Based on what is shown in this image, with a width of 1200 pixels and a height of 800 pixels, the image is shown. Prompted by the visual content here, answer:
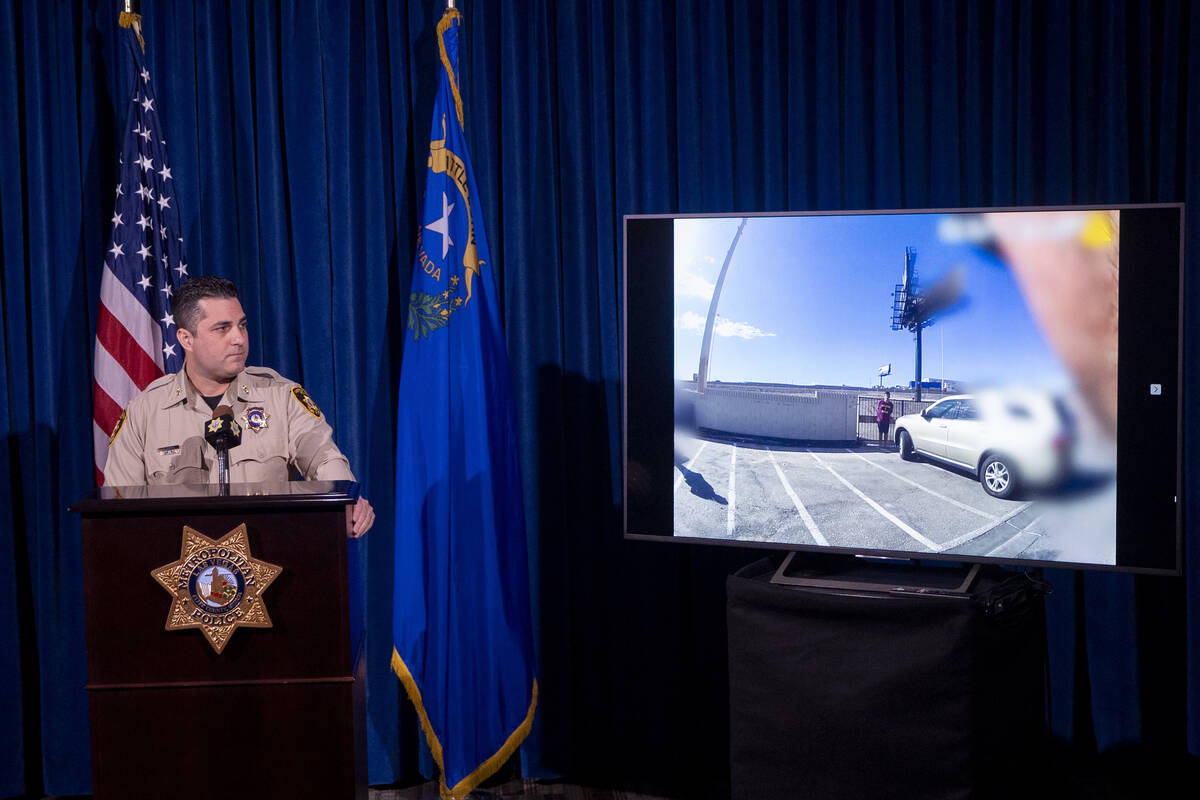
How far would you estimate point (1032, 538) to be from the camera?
2.25m

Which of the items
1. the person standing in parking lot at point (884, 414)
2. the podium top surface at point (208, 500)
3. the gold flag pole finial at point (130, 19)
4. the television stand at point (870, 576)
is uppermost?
the gold flag pole finial at point (130, 19)

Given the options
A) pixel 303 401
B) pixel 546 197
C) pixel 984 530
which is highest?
pixel 546 197

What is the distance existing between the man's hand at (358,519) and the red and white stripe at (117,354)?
1.12 meters

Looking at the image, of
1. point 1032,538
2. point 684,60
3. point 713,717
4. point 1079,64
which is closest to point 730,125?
point 684,60

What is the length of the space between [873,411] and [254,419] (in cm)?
168

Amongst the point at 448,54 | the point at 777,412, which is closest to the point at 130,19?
the point at 448,54

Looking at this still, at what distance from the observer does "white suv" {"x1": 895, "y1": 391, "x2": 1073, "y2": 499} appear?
2225mm

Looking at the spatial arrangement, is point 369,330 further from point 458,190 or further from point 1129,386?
point 1129,386

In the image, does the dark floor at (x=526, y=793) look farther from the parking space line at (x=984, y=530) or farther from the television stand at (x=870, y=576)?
the parking space line at (x=984, y=530)

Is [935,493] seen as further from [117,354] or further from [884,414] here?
[117,354]

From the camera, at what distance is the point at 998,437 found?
2.26 metres

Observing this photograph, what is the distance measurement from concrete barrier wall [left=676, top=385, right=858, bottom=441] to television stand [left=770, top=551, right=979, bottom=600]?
1.17 ft

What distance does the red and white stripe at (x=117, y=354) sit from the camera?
9.17ft

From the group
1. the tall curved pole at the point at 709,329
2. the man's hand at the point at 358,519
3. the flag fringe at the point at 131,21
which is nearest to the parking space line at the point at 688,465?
the tall curved pole at the point at 709,329
